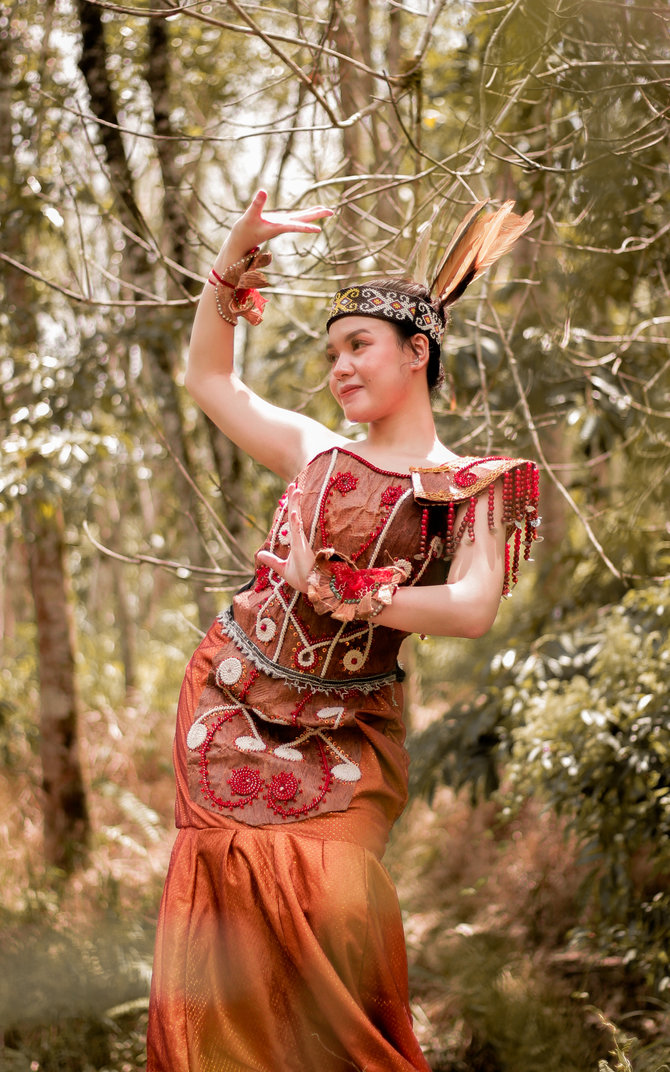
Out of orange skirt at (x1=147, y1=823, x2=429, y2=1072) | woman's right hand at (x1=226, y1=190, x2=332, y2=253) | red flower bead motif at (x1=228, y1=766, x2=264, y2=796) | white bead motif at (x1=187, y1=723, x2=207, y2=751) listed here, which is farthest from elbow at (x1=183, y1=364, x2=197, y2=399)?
orange skirt at (x1=147, y1=823, x2=429, y2=1072)

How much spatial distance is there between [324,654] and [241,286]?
92 cm

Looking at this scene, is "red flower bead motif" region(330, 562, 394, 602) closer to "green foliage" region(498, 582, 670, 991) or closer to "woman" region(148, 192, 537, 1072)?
"woman" region(148, 192, 537, 1072)

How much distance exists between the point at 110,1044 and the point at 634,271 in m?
3.95

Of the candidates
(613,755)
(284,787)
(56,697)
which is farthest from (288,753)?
(56,697)

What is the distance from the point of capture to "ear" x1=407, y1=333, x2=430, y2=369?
242 centimetres

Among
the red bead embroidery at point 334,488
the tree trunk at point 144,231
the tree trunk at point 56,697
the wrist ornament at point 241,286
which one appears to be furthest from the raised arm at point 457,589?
the tree trunk at point 56,697

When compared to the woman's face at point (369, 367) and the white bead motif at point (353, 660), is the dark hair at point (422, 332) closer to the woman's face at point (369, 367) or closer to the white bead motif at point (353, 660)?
the woman's face at point (369, 367)

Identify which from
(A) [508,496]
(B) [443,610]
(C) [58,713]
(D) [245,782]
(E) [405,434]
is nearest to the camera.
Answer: (B) [443,610]

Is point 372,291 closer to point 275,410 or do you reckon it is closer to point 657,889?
point 275,410

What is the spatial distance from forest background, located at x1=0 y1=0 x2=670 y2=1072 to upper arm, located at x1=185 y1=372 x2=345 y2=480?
392 millimetres

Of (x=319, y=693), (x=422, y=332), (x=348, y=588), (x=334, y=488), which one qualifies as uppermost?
(x=422, y=332)

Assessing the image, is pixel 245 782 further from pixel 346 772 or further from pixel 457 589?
pixel 457 589

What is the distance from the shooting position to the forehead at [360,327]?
7.80 ft

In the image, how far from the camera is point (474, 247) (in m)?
2.54
